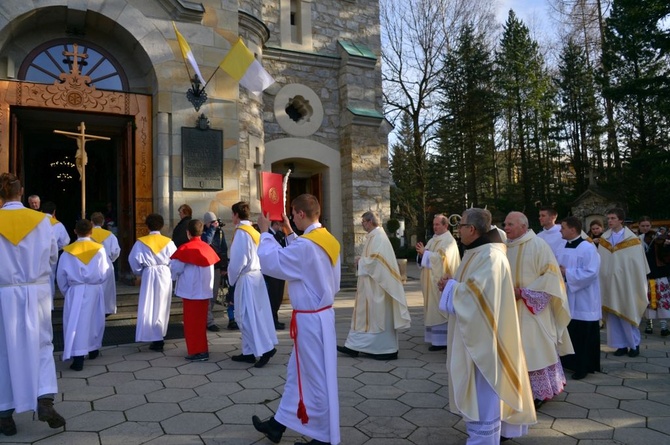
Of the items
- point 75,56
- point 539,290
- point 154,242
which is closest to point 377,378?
point 539,290

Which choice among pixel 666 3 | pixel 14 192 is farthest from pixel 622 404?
pixel 666 3

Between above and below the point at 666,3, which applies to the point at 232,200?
below

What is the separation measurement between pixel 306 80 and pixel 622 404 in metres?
11.4

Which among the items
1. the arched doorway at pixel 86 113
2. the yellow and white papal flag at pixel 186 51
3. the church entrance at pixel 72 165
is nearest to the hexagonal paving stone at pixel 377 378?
the arched doorway at pixel 86 113

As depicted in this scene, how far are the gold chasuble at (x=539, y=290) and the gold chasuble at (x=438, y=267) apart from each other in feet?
6.87

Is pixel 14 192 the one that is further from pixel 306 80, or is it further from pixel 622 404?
pixel 306 80

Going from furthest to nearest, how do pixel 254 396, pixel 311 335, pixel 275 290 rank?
pixel 275 290
pixel 254 396
pixel 311 335

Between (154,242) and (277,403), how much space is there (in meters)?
3.34

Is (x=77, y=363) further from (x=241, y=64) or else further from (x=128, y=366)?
(x=241, y=64)

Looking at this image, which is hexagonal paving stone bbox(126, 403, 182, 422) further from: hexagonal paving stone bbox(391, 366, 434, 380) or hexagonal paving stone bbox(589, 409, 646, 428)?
hexagonal paving stone bbox(589, 409, 646, 428)

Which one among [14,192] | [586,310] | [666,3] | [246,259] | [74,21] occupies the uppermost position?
[666,3]

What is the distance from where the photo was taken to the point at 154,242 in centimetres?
692

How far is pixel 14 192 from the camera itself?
13.8ft

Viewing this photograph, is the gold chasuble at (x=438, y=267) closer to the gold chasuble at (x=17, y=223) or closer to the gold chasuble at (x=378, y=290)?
the gold chasuble at (x=378, y=290)
